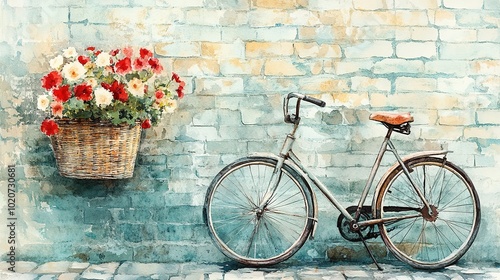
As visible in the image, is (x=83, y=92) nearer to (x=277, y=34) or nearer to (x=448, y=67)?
(x=277, y=34)

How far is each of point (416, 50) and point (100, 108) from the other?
243 cm

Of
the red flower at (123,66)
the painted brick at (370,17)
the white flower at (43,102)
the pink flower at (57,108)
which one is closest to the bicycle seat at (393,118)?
the painted brick at (370,17)

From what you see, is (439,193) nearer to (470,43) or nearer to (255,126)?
(470,43)

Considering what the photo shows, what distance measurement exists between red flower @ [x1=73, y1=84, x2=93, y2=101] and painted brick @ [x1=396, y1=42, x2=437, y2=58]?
2.34 meters

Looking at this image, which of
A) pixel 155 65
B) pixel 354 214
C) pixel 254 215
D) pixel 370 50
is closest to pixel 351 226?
pixel 354 214

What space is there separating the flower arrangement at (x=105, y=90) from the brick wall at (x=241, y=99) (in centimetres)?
31

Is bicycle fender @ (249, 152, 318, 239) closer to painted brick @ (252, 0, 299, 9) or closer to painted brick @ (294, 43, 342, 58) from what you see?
painted brick @ (294, 43, 342, 58)

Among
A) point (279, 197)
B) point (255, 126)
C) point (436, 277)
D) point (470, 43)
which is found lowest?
point (436, 277)

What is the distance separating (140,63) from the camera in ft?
15.8

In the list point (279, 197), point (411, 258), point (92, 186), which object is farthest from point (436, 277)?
point (92, 186)

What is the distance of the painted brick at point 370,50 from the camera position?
205 inches

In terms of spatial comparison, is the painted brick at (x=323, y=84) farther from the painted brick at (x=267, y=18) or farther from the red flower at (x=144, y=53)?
the red flower at (x=144, y=53)

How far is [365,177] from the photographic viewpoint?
5281 mm

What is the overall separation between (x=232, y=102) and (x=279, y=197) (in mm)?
822
